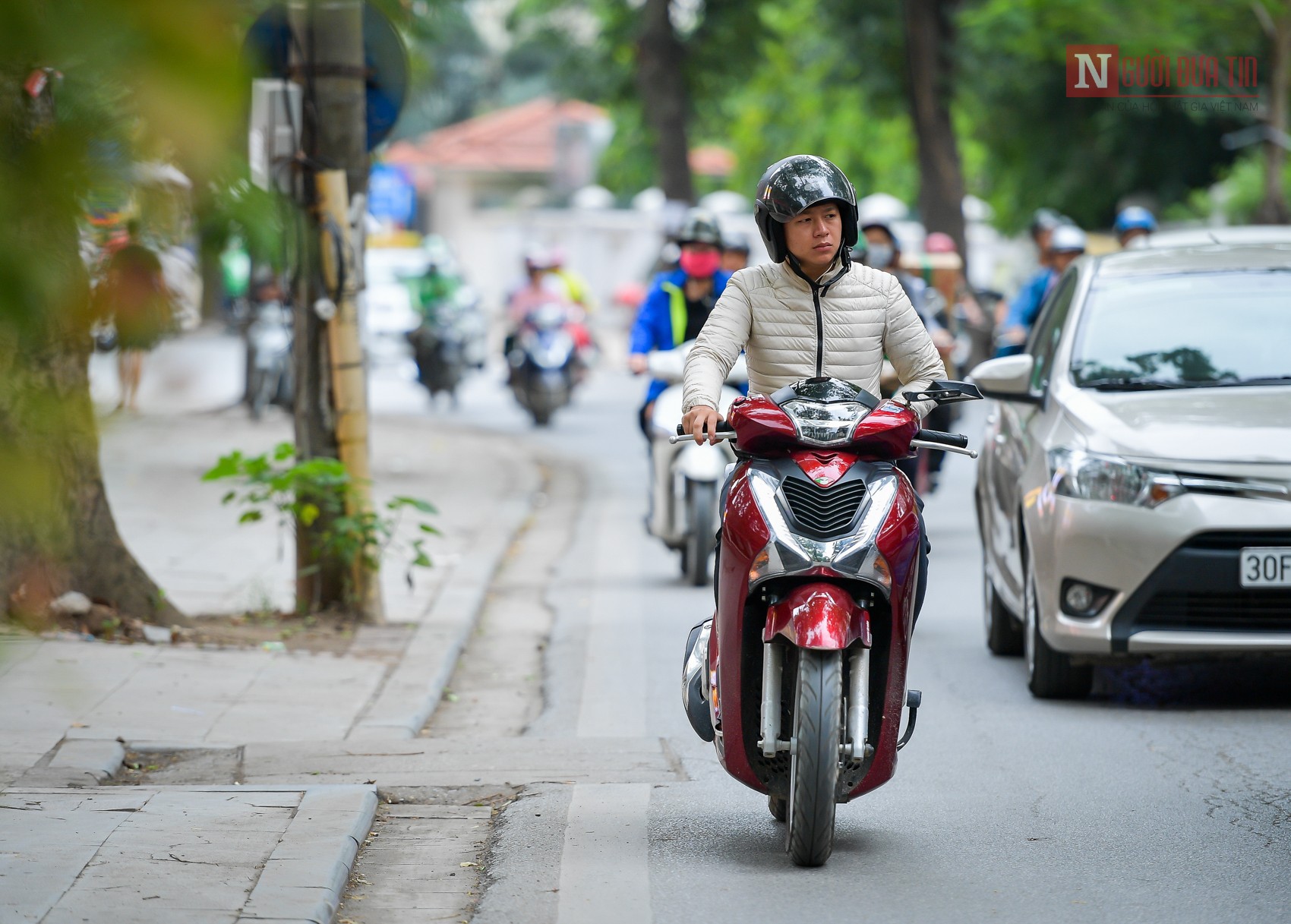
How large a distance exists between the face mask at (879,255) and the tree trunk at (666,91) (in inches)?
706

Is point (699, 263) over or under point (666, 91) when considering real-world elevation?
under

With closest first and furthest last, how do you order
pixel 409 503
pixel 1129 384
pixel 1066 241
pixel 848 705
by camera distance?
pixel 848 705, pixel 1129 384, pixel 409 503, pixel 1066 241

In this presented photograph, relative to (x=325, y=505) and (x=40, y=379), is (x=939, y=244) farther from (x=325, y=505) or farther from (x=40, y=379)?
(x=40, y=379)

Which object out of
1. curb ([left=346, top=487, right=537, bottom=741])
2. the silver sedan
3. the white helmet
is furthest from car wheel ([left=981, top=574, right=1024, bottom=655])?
the white helmet

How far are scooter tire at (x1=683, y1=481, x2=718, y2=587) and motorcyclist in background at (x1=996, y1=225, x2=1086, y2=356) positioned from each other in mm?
2055

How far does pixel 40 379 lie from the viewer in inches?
72.9

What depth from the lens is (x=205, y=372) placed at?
5.50 feet

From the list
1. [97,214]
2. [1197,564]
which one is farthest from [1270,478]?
[97,214]

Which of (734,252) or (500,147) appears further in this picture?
(500,147)

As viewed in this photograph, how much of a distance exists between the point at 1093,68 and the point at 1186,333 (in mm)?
18306

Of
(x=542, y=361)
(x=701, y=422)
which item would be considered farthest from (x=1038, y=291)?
(x=542, y=361)

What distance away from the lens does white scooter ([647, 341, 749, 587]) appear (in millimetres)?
9297

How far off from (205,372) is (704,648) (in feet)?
10.7

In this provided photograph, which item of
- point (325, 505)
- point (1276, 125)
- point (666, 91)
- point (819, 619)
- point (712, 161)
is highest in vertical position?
point (712, 161)
